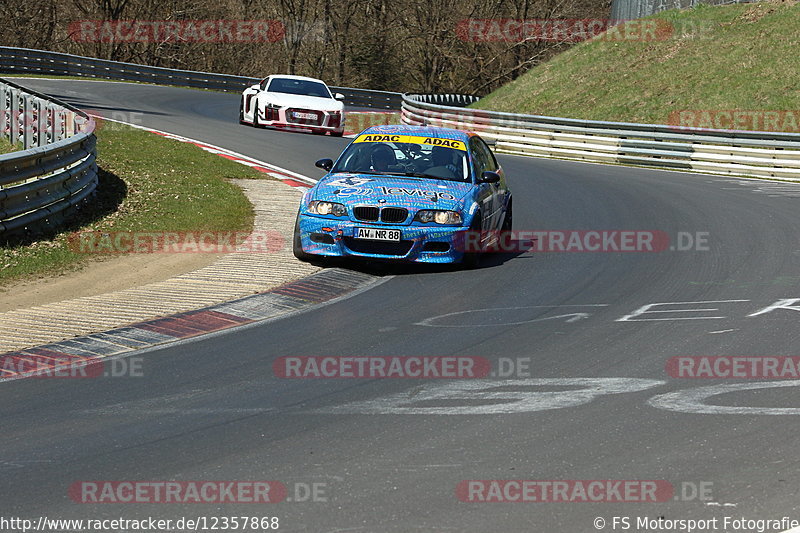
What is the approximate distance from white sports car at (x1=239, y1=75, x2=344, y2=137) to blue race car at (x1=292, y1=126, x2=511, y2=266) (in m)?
13.3

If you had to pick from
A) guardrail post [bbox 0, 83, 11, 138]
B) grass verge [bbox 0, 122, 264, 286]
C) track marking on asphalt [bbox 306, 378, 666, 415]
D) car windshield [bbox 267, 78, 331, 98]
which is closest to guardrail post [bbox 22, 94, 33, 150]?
grass verge [bbox 0, 122, 264, 286]

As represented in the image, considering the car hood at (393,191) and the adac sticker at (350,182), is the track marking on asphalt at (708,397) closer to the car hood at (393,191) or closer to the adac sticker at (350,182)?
the car hood at (393,191)

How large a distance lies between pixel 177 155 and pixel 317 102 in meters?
7.15

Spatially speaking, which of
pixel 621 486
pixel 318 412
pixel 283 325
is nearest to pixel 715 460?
pixel 621 486

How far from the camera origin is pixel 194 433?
6.17 m

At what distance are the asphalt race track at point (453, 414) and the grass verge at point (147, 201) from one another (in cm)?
348

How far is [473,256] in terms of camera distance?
11.8 meters

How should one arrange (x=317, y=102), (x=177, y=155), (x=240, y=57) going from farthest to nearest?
(x=240, y=57)
(x=317, y=102)
(x=177, y=155)

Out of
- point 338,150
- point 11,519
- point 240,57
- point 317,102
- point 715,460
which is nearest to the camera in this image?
point 11,519

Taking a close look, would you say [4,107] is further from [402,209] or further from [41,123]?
[402,209]

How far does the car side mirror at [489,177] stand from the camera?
1235cm

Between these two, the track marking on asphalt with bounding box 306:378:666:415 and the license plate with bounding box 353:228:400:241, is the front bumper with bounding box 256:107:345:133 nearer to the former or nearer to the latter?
the license plate with bounding box 353:228:400:241

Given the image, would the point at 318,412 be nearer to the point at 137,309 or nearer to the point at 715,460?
the point at 715,460

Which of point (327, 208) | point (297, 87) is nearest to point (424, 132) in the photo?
point (327, 208)
